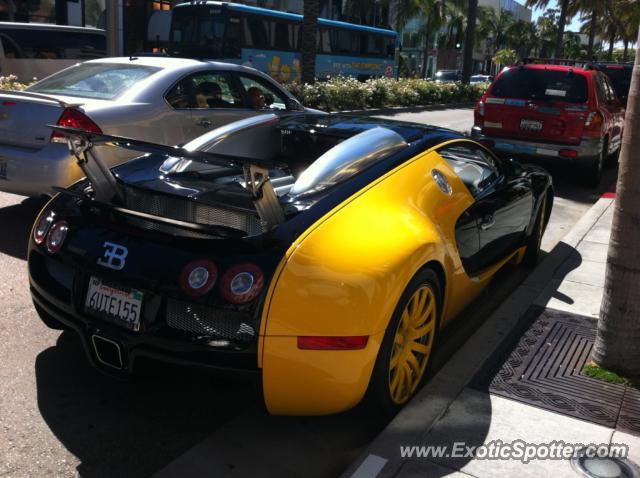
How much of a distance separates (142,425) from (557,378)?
2270 millimetres

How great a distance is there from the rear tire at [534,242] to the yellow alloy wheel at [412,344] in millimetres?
2418

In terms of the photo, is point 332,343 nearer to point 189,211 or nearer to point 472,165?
point 189,211

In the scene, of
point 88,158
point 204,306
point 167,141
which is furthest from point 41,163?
point 204,306

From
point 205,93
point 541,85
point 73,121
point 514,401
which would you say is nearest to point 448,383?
→ point 514,401

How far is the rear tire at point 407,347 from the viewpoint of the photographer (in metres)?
3.06

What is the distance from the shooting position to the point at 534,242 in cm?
572

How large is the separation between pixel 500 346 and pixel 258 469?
6.01 ft

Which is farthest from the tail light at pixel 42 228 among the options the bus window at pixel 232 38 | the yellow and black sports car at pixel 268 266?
the bus window at pixel 232 38

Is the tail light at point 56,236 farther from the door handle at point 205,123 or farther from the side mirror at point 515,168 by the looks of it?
the door handle at point 205,123

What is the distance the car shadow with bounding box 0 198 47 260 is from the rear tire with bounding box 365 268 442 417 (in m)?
3.46

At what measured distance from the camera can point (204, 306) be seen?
2.81m

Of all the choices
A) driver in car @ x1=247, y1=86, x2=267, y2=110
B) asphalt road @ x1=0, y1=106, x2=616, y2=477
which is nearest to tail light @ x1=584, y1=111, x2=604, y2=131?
driver in car @ x1=247, y1=86, x2=267, y2=110

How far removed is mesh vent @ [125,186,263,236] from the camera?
308 cm

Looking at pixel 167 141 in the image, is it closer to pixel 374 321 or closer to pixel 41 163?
pixel 41 163
